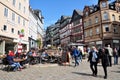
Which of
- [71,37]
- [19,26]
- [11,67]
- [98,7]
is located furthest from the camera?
[71,37]

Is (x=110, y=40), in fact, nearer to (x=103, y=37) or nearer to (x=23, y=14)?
(x=103, y=37)

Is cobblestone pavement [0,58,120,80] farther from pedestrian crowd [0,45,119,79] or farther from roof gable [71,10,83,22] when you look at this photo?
roof gable [71,10,83,22]

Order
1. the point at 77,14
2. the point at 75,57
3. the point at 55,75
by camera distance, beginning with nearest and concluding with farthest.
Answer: the point at 55,75 → the point at 75,57 → the point at 77,14

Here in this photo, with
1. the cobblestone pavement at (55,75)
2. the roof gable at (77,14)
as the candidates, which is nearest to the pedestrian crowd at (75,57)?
the cobblestone pavement at (55,75)

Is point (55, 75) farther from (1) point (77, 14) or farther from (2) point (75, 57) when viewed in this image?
(1) point (77, 14)

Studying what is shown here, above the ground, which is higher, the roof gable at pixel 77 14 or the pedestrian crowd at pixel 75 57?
the roof gable at pixel 77 14

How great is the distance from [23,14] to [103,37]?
1809 cm

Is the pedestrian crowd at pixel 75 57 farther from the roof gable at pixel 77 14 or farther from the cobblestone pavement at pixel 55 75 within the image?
the roof gable at pixel 77 14

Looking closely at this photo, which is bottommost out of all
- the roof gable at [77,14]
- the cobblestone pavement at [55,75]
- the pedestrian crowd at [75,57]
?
the cobblestone pavement at [55,75]

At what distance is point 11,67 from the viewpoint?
13625mm

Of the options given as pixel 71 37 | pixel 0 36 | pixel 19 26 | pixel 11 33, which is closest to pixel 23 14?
pixel 19 26

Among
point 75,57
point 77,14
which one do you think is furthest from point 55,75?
point 77,14

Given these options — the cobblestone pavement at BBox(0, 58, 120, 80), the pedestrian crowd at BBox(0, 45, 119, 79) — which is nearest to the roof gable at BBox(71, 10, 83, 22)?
the pedestrian crowd at BBox(0, 45, 119, 79)

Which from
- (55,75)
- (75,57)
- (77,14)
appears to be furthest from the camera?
(77,14)
